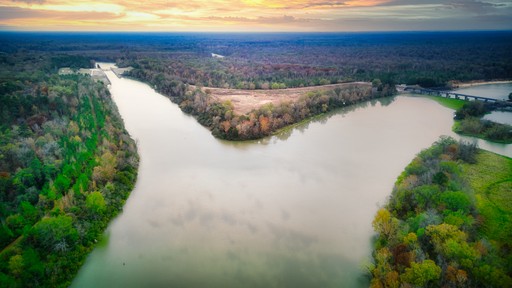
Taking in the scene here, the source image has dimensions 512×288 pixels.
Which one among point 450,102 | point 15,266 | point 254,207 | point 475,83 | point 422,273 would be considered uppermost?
point 15,266

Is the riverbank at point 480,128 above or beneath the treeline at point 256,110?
beneath

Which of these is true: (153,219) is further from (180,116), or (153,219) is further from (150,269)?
(180,116)

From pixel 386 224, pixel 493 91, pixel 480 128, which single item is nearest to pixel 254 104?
pixel 480 128

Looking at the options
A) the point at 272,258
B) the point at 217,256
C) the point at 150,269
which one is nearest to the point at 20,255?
the point at 150,269

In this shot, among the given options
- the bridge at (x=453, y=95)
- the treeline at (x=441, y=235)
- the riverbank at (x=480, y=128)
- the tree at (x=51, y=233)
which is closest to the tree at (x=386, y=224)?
the treeline at (x=441, y=235)

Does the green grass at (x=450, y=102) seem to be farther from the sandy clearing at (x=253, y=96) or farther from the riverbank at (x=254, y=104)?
the sandy clearing at (x=253, y=96)

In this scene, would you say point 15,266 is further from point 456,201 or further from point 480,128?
point 480,128

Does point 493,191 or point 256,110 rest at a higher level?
point 256,110
